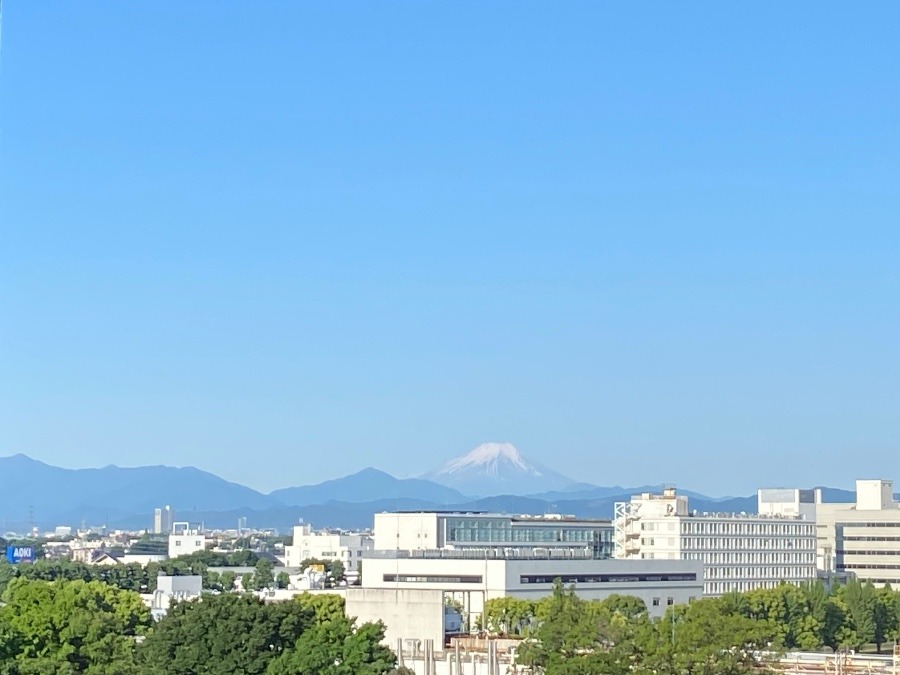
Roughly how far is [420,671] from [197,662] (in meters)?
9.04

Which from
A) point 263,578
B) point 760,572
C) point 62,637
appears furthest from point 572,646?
point 263,578

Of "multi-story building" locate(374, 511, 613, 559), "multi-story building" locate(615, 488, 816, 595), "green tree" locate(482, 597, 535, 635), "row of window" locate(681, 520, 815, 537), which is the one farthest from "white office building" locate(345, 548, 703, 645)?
"multi-story building" locate(374, 511, 613, 559)

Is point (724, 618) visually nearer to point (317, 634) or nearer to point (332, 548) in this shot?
point (317, 634)

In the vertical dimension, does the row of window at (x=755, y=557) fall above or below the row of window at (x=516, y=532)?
below

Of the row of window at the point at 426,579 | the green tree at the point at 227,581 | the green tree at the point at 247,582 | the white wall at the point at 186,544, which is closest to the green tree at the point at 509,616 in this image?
the row of window at the point at 426,579

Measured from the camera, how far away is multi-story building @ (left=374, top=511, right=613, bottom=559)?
91375 mm

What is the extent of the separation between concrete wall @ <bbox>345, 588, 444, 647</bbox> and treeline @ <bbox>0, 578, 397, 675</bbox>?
10.2m

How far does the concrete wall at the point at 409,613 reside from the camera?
50.5 m

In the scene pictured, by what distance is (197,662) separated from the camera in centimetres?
3856

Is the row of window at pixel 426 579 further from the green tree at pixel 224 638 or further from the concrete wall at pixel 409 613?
the green tree at pixel 224 638

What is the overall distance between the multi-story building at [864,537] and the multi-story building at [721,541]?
19.1ft

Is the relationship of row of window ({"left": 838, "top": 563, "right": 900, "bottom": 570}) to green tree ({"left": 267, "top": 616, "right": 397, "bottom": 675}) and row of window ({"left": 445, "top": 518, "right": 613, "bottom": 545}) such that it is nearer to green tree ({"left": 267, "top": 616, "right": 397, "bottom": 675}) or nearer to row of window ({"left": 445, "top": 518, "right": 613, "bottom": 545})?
row of window ({"left": 445, "top": 518, "right": 613, "bottom": 545})

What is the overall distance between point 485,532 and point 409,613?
143 ft

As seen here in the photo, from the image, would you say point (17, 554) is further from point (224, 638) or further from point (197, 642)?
point (224, 638)
